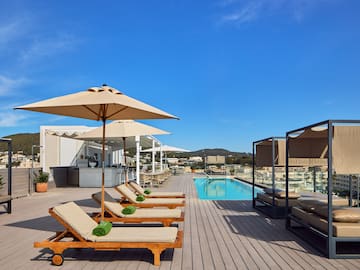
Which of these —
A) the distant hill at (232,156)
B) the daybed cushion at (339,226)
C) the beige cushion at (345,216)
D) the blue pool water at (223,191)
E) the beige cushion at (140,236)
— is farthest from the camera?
the distant hill at (232,156)

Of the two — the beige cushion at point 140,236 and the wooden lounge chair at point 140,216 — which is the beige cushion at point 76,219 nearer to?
the beige cushion at point 140,236

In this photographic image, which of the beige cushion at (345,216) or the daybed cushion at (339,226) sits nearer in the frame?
the daybed cushion at (339,226)

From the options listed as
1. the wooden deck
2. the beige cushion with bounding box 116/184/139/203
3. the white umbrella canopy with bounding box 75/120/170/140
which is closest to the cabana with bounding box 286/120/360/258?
the wooden deck

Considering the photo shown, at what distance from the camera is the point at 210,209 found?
7.77 m

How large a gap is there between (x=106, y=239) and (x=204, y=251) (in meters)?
1.33

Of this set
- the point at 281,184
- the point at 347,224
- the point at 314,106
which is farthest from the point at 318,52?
the point at 347,224

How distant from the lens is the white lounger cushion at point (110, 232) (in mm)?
3732

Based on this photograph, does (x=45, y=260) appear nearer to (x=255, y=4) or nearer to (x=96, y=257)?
(x=96, y=257)

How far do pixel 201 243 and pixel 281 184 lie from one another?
25.4 feet

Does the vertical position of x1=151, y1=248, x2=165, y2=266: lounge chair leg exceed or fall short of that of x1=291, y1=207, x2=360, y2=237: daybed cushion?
it falls short

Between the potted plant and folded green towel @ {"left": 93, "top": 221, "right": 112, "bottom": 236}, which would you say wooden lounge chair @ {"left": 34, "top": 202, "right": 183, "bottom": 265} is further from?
the potted plant

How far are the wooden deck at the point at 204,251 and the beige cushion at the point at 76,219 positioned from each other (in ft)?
1.04

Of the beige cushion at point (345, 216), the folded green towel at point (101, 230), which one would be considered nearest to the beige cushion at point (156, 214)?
the folded green towel at point (101, 230)

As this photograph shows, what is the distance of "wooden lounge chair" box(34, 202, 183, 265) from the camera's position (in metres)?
3.65
